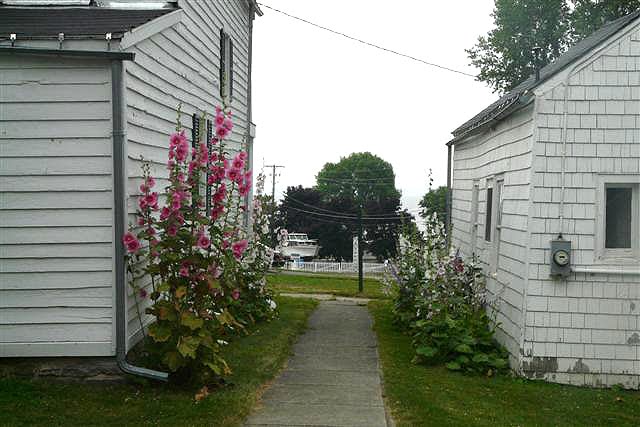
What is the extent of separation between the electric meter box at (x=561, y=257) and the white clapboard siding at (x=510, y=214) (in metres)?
0.35

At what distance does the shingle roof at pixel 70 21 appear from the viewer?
6734 mm

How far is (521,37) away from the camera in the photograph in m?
32.2

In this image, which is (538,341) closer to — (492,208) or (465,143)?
(492,208)

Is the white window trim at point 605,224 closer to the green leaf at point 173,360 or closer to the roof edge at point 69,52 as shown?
the green leaf at point 173,360

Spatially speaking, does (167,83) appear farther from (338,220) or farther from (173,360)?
(338,220)

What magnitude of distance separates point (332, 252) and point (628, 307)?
5576 cm

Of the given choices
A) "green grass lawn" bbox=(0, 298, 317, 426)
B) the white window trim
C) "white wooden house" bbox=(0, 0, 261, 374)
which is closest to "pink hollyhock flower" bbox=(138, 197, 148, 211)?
"white wooden house" bbox=(0, 0, 261, 374)

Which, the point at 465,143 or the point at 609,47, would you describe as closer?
Answer: the point at 609,47

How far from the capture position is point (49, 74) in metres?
6.83

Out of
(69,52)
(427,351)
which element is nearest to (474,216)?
(427,351)

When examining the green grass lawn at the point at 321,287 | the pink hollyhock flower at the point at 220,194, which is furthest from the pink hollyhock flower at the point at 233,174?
the green grass lawn at the point at 321,287

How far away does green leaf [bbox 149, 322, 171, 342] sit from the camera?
21.6 ft

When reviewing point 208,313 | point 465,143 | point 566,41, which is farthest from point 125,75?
point 566,41

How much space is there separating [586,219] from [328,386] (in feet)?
10.8
